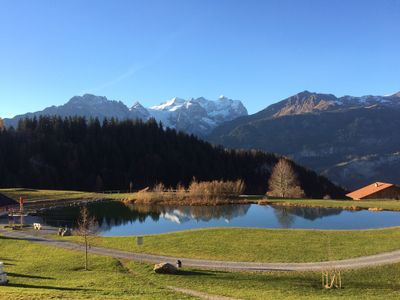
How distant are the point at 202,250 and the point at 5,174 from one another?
445 feet

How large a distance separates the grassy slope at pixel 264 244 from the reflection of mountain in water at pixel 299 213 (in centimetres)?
1802

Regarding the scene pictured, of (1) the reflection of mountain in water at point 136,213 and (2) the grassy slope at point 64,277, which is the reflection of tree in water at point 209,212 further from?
(2) the grassy slope at point 64,277

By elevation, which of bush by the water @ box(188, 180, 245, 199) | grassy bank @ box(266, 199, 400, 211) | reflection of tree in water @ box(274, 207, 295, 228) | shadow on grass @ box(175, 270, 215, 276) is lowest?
shadow on grass @ box(175, 270, 215, 276)

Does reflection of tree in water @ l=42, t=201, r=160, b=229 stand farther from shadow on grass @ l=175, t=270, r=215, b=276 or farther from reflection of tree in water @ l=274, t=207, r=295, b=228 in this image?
shadow on grass @ l=175, t=270, r=215, b=276

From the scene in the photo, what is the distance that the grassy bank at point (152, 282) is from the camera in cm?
3084

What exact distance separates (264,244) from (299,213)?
119ft

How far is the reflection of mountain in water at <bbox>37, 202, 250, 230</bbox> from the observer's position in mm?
82812

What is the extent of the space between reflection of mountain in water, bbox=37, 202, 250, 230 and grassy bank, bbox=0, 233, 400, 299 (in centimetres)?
3332

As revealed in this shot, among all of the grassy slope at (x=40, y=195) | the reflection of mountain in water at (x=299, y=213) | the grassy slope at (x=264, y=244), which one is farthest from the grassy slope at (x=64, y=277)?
the grassy slope at (x=40, y=195)

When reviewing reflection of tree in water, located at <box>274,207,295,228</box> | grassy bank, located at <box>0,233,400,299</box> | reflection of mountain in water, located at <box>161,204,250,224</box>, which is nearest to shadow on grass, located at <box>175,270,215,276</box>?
grassy bank, located at <box>0,233,400,299</box>

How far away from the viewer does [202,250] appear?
50.5 meters

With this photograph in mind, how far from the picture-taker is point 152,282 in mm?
37094

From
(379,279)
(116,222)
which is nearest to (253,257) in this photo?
(379,279)

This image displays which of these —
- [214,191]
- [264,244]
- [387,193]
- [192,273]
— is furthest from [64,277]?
[387,193]
